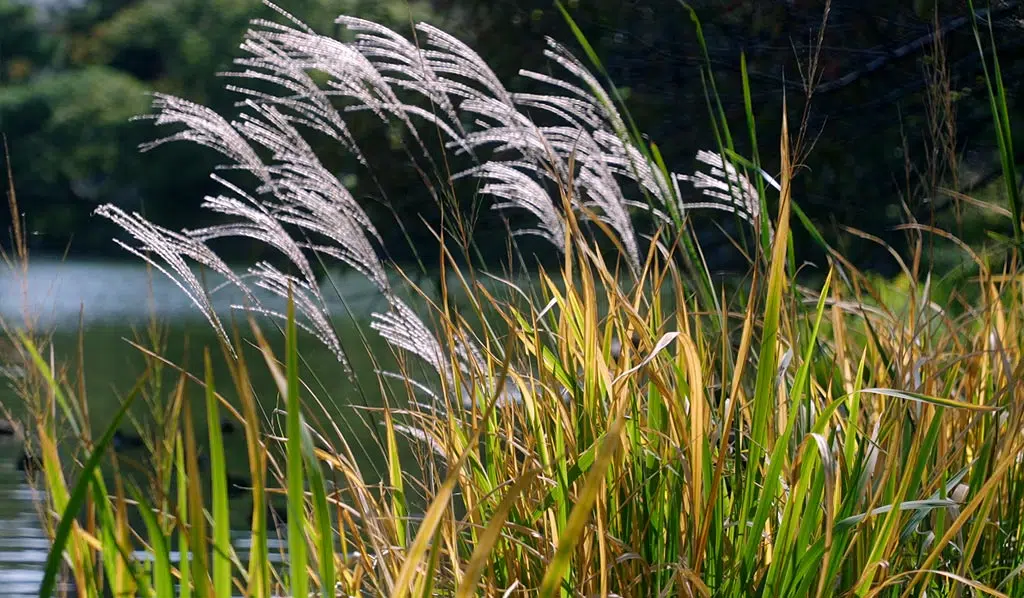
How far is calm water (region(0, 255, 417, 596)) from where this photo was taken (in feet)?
5.77

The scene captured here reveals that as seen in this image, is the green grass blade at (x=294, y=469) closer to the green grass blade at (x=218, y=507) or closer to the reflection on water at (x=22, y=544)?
the green grass blade at (x=218, y=507)

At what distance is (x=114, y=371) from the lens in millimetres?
10117

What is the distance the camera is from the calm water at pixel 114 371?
1.76 m

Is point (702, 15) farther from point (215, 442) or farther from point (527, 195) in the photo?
point (215, 442)

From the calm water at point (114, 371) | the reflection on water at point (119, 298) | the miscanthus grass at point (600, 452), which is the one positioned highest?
the miscanthus grass at point (600, 452)

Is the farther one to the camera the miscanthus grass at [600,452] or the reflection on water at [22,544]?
the reflection on water at [22,544]

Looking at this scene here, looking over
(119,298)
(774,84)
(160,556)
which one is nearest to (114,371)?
(774,84)

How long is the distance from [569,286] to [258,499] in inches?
27.4

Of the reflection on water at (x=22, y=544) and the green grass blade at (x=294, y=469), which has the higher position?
the green grass blade at (x=294, y=469)

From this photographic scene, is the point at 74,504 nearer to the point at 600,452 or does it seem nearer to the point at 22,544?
the point at 600,452

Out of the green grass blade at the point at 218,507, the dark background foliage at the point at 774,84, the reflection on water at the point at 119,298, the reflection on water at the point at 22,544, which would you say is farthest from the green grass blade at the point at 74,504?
the reflection on water at the point at 119,298

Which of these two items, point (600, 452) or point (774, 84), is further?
point (774, 84)

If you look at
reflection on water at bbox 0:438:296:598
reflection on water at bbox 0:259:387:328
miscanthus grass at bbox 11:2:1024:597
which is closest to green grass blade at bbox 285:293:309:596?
miscanthus grass at bbox 11:2:1024:597

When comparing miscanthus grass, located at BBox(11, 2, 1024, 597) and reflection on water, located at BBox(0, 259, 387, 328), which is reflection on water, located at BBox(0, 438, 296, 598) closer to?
miscanthus grass, located at BBox(11, 2, 1024, 597)
